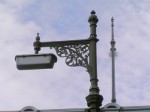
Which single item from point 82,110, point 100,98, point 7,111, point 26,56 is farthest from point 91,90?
point 7,111

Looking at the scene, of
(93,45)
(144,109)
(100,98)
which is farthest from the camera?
(144,109)

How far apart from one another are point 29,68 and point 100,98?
220 centimetres

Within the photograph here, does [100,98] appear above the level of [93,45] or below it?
below

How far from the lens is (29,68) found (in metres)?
14.0

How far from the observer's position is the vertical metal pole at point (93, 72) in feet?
41.5

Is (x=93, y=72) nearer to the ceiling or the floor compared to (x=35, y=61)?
nearer to the floor

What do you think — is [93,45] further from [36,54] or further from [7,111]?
[7,111]

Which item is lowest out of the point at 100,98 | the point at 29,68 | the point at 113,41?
the point at 100,98

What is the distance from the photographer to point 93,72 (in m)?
13.2

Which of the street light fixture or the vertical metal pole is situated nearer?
the vertical metal pole

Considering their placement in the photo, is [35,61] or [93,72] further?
[35,61]

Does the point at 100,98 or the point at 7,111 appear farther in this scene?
the point at 7,111

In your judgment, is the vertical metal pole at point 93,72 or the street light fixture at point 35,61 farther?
the street light fixture at point 35,61

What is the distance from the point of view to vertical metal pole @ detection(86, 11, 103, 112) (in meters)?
12.7
